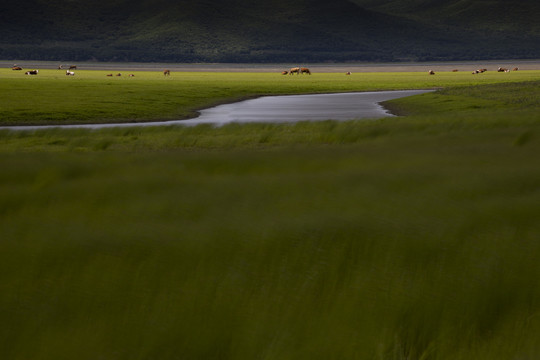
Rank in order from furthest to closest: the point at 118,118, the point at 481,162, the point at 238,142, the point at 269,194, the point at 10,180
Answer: the point at 118,118 < the point at 238,142 < the point at 481,162 < the point at 10,180 < the point at 269,194

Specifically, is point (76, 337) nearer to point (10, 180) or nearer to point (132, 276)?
point (132, 276)

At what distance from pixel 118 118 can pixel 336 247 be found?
37.9 metres

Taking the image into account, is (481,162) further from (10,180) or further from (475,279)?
(10,180)

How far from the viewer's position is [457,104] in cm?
4316

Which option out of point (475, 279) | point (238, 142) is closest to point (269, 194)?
point (475, 279)

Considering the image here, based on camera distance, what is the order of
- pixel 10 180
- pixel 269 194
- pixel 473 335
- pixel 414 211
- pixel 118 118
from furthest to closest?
pixel 118 118, pixel 10 180, pixel 269 194, pixel 414 211, pixel 473 335

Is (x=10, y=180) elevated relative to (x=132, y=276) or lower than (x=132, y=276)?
elevated

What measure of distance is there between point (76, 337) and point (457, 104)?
4057 centimetres

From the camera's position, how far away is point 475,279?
5.06 meters

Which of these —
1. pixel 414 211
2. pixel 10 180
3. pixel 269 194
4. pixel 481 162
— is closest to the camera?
pixel 414 211

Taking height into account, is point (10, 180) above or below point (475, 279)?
above

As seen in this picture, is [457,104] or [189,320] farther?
[457,104]

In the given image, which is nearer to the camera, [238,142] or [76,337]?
[76,337]

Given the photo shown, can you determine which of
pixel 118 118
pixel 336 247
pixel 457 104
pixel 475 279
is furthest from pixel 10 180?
pixel 457 104
